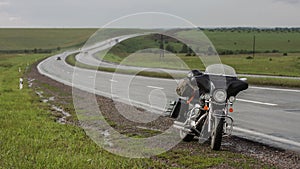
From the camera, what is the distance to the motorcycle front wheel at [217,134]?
294 inches

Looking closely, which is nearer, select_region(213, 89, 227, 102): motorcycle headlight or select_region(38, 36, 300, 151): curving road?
select_region(213, 89, 227, 102): motorcycle headlight

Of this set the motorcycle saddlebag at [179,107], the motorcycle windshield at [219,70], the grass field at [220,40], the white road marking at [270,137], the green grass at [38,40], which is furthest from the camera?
the green grass at [38,40]

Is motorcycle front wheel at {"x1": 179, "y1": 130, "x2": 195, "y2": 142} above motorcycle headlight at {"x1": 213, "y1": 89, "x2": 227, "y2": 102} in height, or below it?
below

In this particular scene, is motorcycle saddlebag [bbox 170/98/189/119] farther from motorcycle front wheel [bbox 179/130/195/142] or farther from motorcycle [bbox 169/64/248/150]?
motorcycle front wheel [bbox 179/130/195/142]

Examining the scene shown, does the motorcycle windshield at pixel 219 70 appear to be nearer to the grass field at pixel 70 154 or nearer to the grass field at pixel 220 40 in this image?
the grass field at pixel 70 154

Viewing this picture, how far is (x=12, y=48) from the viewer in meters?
123

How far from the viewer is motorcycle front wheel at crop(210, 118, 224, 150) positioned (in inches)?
294

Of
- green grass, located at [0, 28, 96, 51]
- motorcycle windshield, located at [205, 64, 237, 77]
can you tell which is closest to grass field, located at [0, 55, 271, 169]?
motorcycle windshield, located at [205, 64, 237, 77]

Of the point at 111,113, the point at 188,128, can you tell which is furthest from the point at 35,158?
the point at 111,113

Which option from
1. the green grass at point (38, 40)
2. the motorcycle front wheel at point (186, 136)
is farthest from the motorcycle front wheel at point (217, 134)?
the green grass at point (38, 40)

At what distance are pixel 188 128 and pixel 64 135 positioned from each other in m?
2.72

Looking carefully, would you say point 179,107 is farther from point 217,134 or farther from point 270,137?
point 270,137

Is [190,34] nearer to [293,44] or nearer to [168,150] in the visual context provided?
[168,150]

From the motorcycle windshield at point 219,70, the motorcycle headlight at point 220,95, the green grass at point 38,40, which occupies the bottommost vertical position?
the green grass at point 38,40
